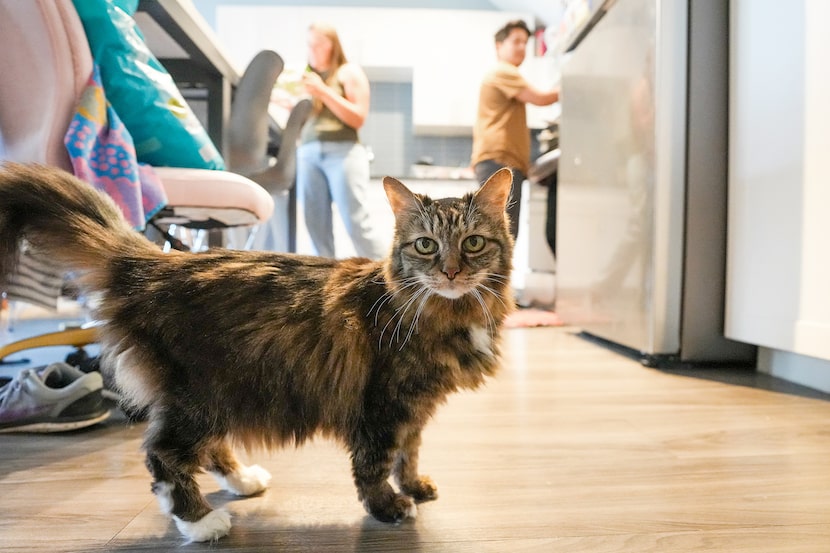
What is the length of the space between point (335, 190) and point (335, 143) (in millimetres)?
272

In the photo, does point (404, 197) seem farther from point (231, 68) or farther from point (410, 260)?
point (231, 68)

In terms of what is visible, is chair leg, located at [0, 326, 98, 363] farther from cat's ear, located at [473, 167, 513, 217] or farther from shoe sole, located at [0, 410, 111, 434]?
cat's ear, located at [473, 167, 513, 217]

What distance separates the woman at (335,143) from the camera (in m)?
3.04

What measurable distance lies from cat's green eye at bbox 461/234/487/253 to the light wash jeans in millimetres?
2074

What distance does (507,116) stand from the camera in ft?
10.6

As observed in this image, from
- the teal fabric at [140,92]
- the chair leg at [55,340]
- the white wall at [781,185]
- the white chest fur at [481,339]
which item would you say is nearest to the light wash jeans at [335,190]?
the teal fabric at [140,92]

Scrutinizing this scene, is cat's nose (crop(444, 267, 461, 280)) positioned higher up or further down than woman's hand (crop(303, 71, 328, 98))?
further down

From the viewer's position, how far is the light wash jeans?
312 centimetres

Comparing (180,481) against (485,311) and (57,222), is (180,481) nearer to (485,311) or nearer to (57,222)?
(57,222)

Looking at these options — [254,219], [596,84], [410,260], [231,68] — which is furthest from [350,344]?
[596,84]

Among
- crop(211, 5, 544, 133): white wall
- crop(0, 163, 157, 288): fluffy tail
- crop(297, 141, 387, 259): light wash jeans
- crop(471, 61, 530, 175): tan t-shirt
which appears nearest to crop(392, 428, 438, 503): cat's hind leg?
crop(0, 163, 157, 288): fluffy tail

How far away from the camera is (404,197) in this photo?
3.44 feet

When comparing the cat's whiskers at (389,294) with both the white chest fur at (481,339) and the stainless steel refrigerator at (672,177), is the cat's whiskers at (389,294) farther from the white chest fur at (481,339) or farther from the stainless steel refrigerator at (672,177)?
the stainless steel refrigerator at (672,177)

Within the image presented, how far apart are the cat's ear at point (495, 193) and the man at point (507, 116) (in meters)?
2.17
